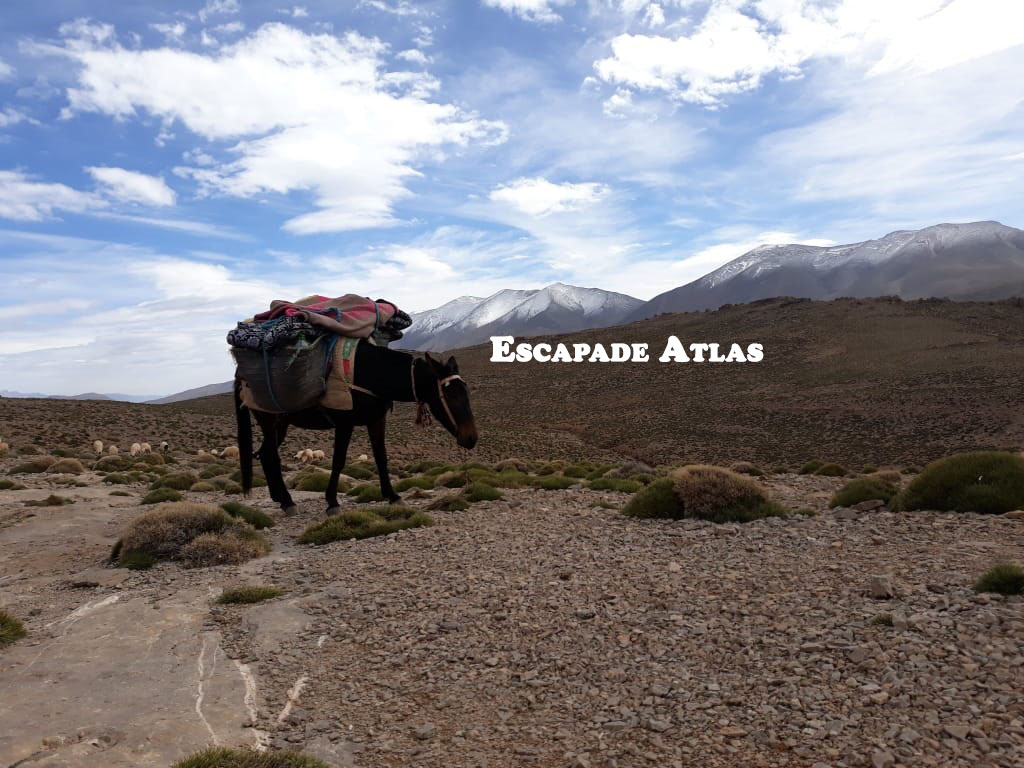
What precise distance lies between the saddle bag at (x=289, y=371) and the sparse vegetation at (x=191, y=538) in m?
2.23

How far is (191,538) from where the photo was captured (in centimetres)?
1095

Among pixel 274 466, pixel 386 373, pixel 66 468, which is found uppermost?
pixel 386 373

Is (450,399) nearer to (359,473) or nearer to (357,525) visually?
(357,525)

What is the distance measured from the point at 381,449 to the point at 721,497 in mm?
6285

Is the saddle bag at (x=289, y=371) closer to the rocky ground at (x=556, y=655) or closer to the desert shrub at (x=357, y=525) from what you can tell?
the desert shrub at (x=357, y=525)

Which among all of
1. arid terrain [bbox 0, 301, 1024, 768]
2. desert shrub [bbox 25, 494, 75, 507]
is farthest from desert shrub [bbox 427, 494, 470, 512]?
desert shrub [bbox 25, 494, 75, 507]

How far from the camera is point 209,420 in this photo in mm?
53312

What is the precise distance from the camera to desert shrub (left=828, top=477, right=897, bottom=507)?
1213 cm

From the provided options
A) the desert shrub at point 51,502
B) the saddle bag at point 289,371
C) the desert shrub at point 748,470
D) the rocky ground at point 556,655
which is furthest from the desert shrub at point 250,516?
the desert shrub at point 748,470

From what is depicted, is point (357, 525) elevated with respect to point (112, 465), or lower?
lower

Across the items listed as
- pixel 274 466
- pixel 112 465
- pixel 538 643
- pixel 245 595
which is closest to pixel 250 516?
pixel 274 466

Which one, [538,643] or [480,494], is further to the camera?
[480,494]

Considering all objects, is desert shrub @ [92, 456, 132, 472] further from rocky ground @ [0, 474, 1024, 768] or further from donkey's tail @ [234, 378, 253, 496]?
rocky ground @ [0, 474, 1024, 768]

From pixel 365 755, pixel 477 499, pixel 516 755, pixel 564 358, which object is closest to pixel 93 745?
pixel 365 755
